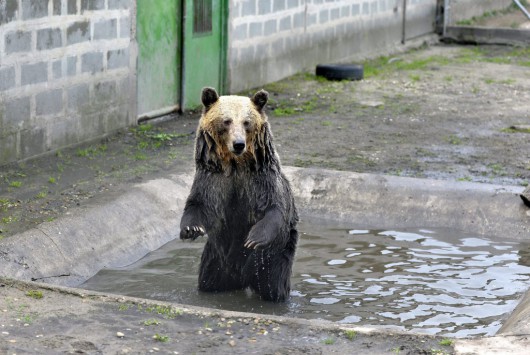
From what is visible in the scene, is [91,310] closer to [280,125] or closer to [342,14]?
[280,125]

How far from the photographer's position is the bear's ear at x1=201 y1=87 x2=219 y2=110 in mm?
7000

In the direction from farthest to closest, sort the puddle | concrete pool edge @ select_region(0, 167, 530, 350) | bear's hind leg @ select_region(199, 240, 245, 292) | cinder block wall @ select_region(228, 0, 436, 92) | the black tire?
1. the black tire
2. cinder block wall @ select_region(228, 0, 436, 92)
3. concrete pool edge @ select_region(0, 167, 530, 350)
4. bear's hind leg @ select_region(199, 240, 245, 292)
5. the puddle

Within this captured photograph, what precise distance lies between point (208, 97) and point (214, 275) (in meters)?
1.27

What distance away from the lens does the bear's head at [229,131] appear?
22.6 feet

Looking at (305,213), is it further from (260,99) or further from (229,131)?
(229,131)

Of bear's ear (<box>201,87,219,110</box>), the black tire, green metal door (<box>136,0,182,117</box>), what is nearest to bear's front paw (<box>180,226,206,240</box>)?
bear's ear (<box>201,87,219,110</box>)

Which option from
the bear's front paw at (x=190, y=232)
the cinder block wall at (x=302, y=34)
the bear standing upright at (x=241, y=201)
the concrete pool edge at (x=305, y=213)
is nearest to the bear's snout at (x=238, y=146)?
the bear standing upright at (x=241, y=201)

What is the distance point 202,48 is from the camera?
45.2ft

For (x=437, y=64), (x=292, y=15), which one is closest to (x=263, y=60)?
(x=292, y=15)

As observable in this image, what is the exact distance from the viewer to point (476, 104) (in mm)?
14852

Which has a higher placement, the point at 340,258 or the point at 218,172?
the point at 218,172

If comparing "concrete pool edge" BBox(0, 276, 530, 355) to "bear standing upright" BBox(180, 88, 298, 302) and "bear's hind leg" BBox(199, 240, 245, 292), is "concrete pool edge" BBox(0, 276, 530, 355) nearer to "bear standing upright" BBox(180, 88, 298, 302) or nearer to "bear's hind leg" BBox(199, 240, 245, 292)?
"bear standing upright" BBox(180, 88, 298, 302)

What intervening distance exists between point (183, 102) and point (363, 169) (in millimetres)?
3493

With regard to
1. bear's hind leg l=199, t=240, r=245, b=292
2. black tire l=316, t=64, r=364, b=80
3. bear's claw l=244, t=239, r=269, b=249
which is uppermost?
bear's claw l=244, t=239, r=269, b=249
